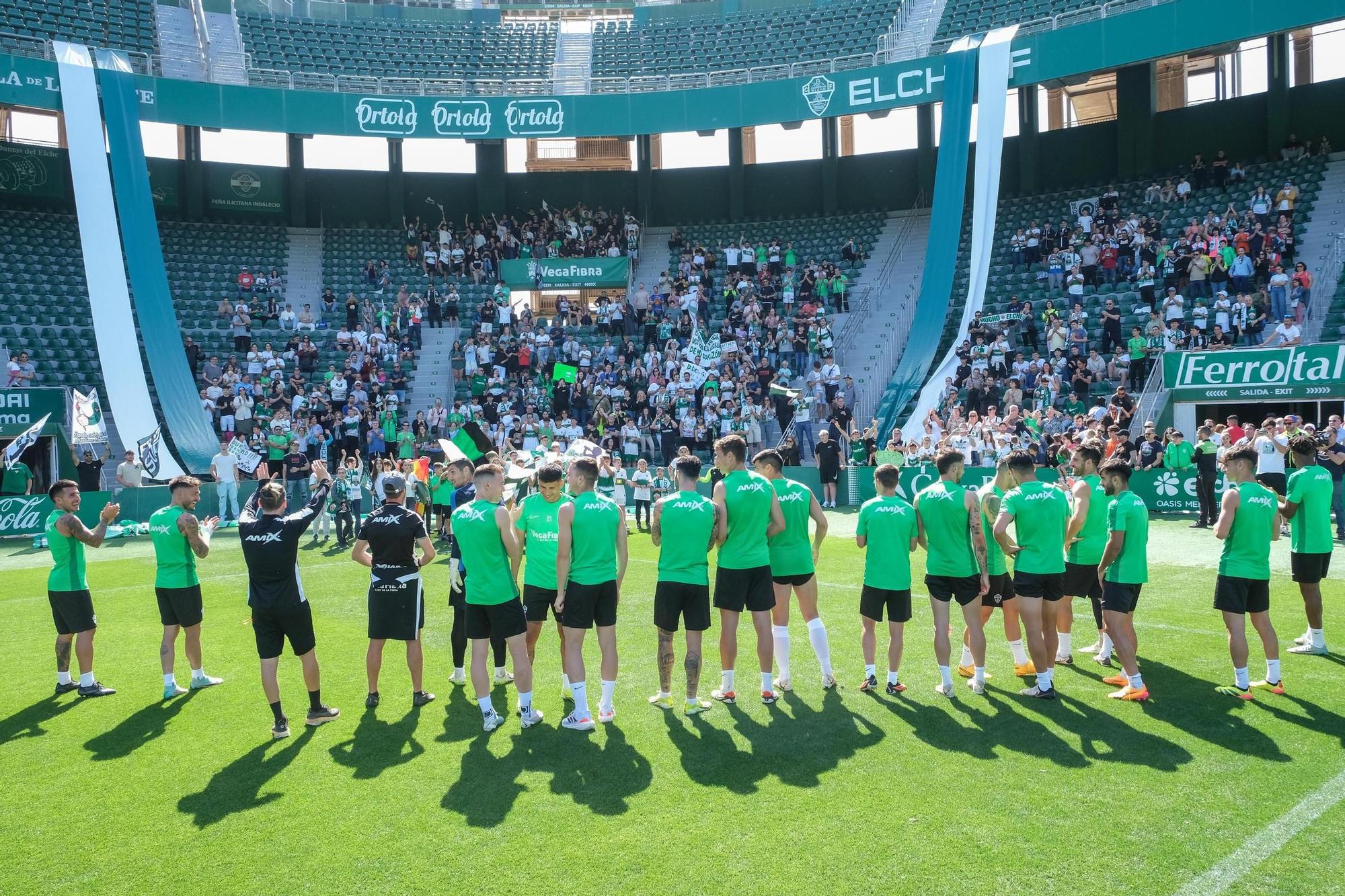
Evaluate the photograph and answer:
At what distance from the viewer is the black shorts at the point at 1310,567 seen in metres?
8.39

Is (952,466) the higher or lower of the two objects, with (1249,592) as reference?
higher

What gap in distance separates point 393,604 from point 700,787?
289 cm

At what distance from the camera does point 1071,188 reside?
30.4 metres

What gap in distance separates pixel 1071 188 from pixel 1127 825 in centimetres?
2853

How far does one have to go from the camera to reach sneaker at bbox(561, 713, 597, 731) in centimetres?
708

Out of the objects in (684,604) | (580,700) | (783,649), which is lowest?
(580,700)

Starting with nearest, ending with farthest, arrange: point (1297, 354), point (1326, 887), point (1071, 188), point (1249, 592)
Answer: point (1326, 887) < point (1249, 592) < point (1297, 354) < point (1071, 188)

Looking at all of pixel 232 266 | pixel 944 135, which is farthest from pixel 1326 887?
pixel 232 266

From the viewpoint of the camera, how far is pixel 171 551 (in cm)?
825

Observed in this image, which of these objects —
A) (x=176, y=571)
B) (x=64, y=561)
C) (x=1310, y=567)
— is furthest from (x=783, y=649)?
(x=64, y=561)

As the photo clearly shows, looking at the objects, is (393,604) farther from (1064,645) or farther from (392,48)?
(392,48)

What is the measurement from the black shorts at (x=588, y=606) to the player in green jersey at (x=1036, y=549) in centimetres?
291

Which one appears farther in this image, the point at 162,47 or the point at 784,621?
the point at 162,47

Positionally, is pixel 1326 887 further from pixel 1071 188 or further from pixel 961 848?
pixel 1071 188
